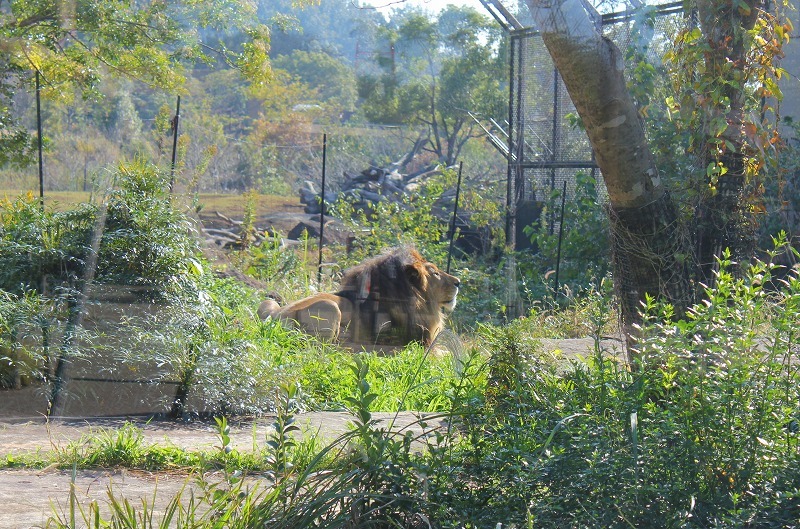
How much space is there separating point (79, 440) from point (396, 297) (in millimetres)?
4876

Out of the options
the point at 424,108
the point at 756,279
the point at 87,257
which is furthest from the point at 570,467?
the point at 424,108

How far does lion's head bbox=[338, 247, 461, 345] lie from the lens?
30.1 ft

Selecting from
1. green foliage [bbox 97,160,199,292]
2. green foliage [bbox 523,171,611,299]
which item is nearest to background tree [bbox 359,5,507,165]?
green foliage [bbox 523,171,611,299]

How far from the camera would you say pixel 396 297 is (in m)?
9.35

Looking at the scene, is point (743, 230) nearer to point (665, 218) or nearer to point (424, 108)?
point (665, 218)

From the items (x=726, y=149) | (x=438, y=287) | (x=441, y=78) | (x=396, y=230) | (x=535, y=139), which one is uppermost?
(x=441, y=78)

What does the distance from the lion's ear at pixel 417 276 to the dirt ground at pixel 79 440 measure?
144 inches

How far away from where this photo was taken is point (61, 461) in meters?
4.50

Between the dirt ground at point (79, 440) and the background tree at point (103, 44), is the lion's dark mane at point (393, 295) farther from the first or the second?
the background tree at point (103, 44)

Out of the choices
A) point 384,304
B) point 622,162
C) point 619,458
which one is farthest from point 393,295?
point 619,458

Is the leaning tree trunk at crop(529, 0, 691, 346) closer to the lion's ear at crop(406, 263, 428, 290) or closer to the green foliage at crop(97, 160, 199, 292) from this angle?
the green foliage at crop(97, 160, 199, 292)

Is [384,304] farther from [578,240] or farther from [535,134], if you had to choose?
[535,134]

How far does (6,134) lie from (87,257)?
5.30 meters

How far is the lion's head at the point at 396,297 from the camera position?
9164 mm
